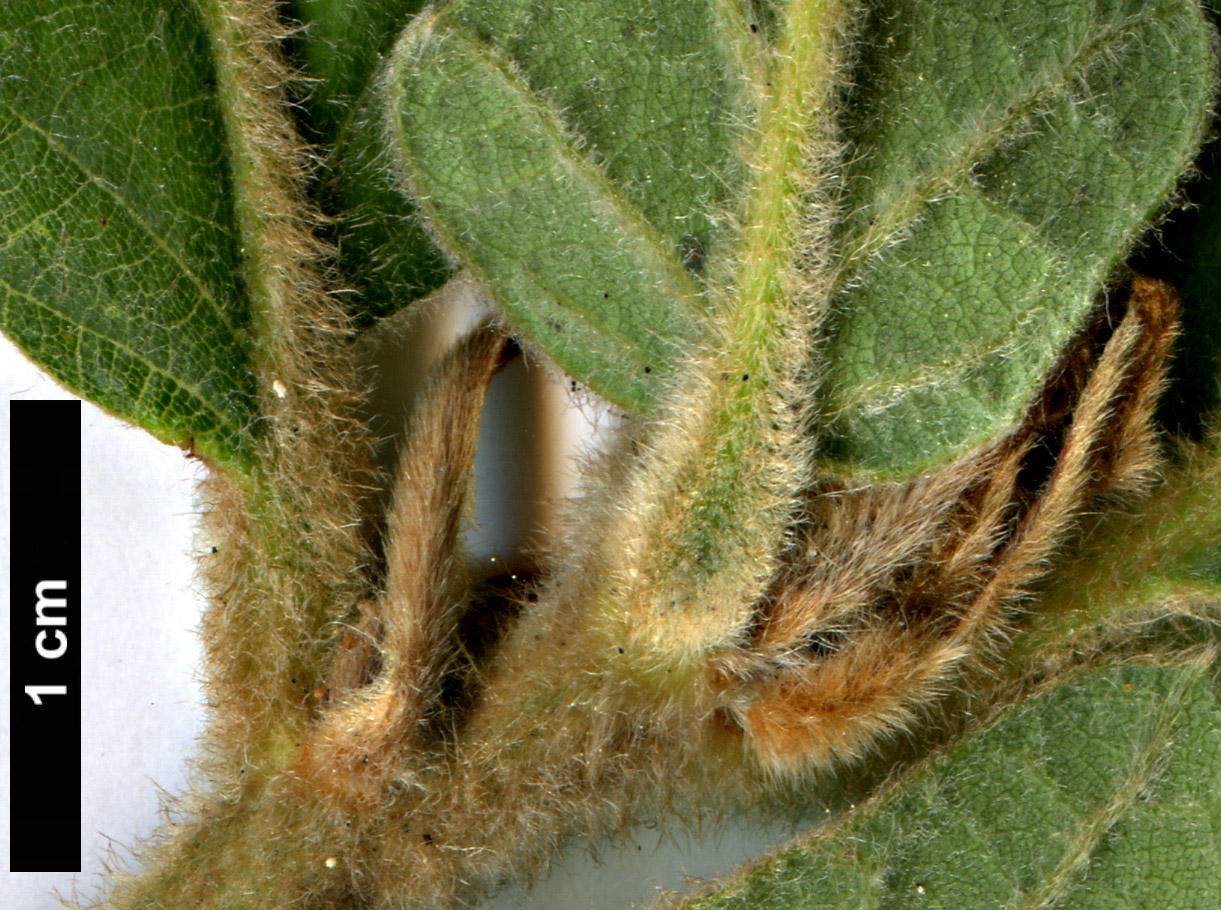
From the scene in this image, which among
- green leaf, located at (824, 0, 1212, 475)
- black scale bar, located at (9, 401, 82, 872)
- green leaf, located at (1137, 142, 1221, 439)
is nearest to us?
green leaf, located at (824, 0, 1212, 475)

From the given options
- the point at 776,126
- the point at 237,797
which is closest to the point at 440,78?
the point at 776,126

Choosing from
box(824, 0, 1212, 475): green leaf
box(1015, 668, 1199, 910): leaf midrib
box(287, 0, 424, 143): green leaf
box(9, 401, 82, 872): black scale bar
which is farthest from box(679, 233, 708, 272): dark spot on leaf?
box(9, 401, 82, 872): black scale bar

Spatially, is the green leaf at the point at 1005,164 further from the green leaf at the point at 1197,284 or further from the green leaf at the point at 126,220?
the green leaf at the point at 126,220

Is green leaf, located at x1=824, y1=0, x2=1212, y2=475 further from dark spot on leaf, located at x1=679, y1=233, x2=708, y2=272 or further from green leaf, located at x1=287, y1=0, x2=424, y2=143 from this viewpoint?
green leaf, located at x1=287, y1=0, x2=424, y2=143

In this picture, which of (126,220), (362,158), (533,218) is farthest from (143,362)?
(533,218)

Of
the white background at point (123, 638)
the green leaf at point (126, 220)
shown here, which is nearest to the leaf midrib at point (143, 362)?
the green leaf at point (126, 220)

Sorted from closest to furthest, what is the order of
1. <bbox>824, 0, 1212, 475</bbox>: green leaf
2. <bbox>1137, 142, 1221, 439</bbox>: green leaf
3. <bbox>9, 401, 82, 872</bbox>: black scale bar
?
<bbox>824, 0, 1212, 475</bbox>: green leaf, <bbox>1137, 142, 1221, 439</bbox>: green leaf, <bbox>9, 401, 82, 872</bbox>: black scale bar

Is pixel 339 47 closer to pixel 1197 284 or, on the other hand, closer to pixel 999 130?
→ pixel 999 130

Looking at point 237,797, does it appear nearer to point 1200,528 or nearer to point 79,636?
point 79,636
